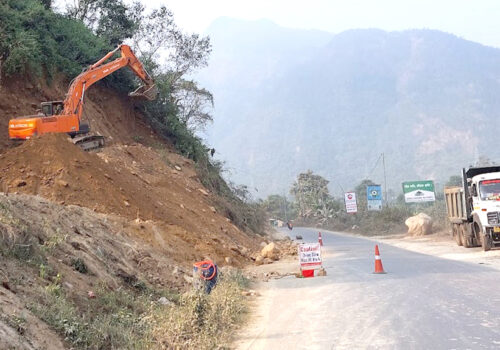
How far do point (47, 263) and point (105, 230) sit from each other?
5654 mm

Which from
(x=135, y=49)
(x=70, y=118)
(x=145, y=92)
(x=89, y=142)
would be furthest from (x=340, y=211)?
(x=70, y=118)

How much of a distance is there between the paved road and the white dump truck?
265 inches

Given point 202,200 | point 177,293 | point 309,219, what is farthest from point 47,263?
point 309,219

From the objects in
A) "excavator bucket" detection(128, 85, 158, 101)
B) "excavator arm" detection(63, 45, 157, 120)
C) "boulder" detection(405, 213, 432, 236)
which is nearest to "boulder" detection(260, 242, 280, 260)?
"excavator arm" detection(63, 45, 157, 120)

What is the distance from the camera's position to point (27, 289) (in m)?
8.48

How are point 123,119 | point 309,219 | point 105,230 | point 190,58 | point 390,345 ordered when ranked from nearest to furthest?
point 390,345
point 105,230
point 123,119
point 190,58
point 309,219

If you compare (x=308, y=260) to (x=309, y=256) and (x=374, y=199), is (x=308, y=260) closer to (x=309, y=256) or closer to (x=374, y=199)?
(x=309, y=256)

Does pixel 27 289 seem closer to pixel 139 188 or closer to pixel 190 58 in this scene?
pixel 139 188

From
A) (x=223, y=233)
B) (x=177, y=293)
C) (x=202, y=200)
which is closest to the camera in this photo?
(x=177, y=293)

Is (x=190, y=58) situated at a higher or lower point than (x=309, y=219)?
higher

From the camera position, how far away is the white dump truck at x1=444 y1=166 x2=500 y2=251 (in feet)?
79.6

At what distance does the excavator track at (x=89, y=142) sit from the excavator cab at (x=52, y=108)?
4.22 ft

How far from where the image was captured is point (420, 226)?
4556 centimetres

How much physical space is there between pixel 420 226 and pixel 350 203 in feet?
96.4
